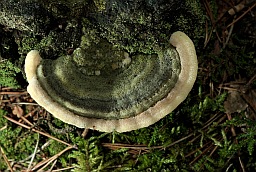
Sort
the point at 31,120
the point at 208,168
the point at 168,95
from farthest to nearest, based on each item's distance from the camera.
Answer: the point at 31,120 → the point at 208,168 → the point at 168,95

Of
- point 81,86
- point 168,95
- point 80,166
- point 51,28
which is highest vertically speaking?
point 51,28

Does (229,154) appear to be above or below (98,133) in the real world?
below

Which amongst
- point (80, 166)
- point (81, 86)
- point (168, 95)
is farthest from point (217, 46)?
point (80, 166)

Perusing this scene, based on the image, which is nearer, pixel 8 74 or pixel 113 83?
pixel 113 83

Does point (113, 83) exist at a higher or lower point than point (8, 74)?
lower

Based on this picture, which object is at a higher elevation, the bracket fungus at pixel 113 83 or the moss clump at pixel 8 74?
the moss clump at pixel 8 74

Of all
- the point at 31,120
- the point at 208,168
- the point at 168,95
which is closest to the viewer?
the point at 168,95

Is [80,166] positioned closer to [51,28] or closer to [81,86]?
[81,86]

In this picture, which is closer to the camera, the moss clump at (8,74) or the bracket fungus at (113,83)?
the bracket fungus at (113,83)
